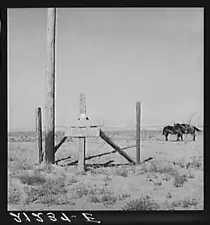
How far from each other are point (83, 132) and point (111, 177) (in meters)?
0.31

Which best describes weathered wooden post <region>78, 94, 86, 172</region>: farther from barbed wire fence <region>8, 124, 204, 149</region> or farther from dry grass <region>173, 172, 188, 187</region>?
dry grass <region>173, 172, 188, 187</region>

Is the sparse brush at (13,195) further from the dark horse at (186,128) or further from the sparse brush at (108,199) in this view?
the dark horse at (186,128)

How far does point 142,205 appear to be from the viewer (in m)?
2.61

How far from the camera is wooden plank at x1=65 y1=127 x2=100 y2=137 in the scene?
2.66 metres

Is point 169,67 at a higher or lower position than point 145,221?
higher

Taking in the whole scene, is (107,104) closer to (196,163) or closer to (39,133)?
(39,133)

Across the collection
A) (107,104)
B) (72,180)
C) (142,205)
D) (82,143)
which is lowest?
(142,205)

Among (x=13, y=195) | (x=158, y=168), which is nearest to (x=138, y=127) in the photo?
(x=158, y=168)

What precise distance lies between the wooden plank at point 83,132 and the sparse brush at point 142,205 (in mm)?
444
